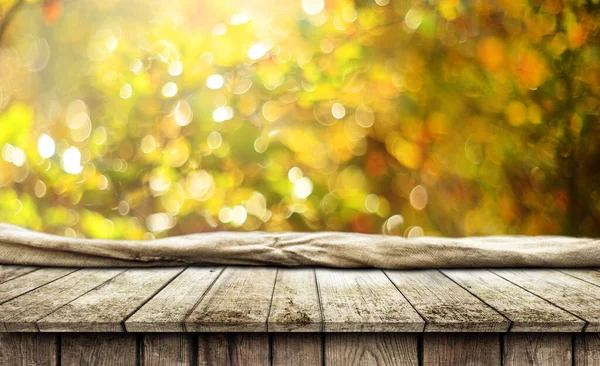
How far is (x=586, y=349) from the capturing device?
2.89 ft

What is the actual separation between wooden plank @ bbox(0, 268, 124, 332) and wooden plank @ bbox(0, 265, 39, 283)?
13 cm

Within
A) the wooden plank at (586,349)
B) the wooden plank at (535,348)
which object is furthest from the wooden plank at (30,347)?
the wooden plank at (586,349)

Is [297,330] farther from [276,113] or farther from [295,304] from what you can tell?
[276,113]

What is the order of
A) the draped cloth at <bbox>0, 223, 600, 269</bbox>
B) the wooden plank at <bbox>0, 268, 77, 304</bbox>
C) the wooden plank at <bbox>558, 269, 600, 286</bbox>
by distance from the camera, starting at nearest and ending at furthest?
the wooden plank at <bbox>0, 268, 77, 304</bbox>
the wooden plank at <bbox>558, 269, 600, 286</bbox>
the draped cloth at <bbox>0, 223, 600, 269</bbox>

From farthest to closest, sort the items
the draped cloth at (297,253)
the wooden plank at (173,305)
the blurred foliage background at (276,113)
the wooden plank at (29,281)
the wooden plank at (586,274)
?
the blurred foliage background at (276,113)
the draped cloth at (297,253)
the wooden plank at (586,274)
the wooden plank at (29,281)
the wooden plank at (173,305)

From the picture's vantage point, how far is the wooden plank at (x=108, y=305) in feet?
2.74

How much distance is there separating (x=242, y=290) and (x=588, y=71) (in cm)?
159

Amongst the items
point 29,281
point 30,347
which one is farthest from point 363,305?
point 29,281

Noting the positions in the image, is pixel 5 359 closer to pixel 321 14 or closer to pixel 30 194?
pixel 30 194

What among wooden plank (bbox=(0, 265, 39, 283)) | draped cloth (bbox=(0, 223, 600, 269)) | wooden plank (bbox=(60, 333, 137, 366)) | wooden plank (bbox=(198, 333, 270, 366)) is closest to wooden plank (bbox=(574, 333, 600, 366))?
draped cloth (bbox=(0, 223, 600, 269))

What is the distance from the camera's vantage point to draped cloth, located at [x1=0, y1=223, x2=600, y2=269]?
128cm

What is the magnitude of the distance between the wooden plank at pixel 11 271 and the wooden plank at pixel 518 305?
3.45 ft

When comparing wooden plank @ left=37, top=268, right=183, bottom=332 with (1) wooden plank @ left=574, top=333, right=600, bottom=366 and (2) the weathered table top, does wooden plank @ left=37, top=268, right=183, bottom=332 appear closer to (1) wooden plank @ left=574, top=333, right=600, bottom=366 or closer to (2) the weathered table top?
(2) the weathered table top

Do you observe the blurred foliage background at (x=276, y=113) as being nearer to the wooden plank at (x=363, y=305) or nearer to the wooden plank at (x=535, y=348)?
the wooden plank at (x=363, y=305)
